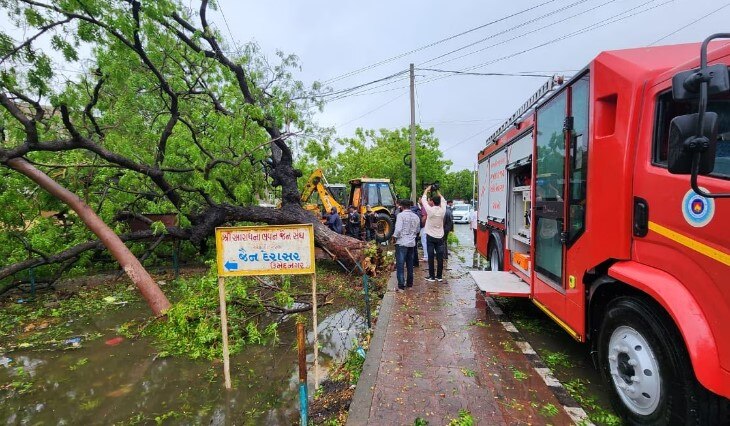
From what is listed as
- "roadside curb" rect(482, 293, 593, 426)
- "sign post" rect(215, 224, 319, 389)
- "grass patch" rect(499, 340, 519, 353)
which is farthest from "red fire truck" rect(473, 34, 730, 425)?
"sign post" rect(215, 224, 319, 389)

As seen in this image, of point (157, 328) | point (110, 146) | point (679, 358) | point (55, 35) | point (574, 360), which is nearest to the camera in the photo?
point (679, 358)

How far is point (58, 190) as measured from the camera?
22.5 feet

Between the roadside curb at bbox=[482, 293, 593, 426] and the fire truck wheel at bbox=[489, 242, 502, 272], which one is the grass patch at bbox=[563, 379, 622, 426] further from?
the fire truck wheel at bbox=[489, 242, 502, 272]

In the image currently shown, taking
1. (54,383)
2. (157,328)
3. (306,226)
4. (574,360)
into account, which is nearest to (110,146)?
(157,328)

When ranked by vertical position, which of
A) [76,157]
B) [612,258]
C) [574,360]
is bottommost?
[574,360]

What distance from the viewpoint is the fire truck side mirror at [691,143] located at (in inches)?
82.6

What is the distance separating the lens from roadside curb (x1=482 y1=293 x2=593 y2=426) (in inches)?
128

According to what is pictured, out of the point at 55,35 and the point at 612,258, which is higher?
the point at 55,35

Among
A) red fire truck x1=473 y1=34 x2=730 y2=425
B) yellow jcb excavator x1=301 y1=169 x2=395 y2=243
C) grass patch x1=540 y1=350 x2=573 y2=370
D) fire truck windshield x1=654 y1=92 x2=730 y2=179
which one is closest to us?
red fire truck x1=473 y1=34 x2=730 y2=425

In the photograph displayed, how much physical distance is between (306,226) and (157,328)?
384 cm

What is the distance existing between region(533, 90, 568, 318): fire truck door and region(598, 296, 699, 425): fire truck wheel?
865 mm

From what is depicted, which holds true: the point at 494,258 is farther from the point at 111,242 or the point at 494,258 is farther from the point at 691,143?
the point at 111,242

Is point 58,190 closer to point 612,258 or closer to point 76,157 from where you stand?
point 76,157

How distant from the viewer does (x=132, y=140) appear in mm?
9109
